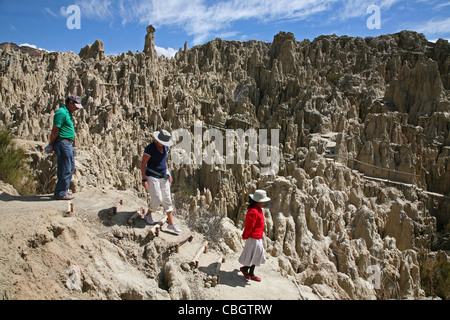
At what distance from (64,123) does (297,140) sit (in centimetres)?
2417

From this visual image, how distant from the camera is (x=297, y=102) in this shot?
31.7m

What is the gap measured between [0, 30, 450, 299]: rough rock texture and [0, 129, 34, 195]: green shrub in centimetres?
57

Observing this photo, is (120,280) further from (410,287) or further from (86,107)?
(86,107)

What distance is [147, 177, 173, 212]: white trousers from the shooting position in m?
4.96

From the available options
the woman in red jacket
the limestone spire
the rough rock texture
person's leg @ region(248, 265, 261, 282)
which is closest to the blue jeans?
the rough rock texture

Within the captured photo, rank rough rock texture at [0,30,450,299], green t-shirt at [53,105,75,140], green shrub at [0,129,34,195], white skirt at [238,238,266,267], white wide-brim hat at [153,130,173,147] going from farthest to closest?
rough rock texture at [0,30,450,299] → green shrub at [0,129,34,195] → green t-shirt at [53,105,75,140] → white wide-brim hat at [153,130,173,147] → white skirt at [238,238,266,267]

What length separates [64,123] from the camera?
5152mm

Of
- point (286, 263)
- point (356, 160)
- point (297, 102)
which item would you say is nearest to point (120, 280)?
point (286, 263)

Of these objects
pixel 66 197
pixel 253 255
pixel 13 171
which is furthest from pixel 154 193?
pixel 13 171

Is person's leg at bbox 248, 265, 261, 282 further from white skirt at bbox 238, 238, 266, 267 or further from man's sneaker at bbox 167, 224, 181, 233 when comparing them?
man's sneaker at bbox 167, 224, 181, 233

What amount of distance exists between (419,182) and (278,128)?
1246cm
